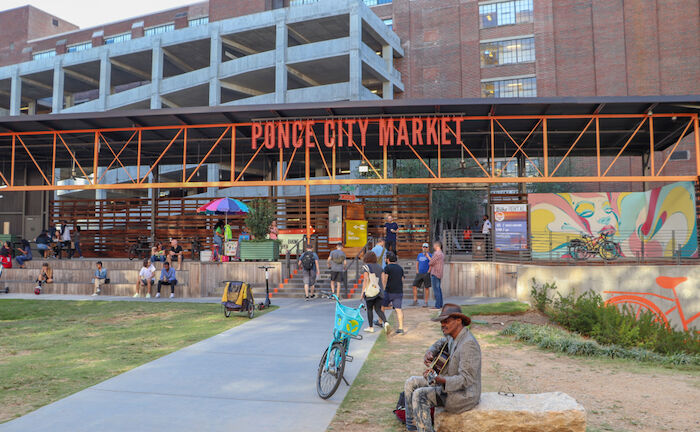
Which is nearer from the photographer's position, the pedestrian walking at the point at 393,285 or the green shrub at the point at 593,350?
the green shrub at the point at 593,350

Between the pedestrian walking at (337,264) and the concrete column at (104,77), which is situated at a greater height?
the concrete column at (104,77)

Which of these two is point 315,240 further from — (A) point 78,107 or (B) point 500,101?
(A) point 78,107

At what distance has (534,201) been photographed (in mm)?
21484

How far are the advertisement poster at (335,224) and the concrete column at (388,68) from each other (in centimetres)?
1726

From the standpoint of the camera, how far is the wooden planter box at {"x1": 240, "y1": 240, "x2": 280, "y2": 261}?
19.1 metres

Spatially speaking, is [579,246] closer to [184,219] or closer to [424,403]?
[424,403]

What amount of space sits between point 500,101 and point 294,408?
50.4ft

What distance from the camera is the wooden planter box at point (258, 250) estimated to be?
19141 millimetres

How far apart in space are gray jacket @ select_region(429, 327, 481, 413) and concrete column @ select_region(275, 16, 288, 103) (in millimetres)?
30449

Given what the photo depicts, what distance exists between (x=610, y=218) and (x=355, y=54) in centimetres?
1904

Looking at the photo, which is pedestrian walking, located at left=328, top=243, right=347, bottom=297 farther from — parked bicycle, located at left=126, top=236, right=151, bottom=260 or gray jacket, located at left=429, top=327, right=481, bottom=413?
parked bicycle, located at left=126, top=236, right=151, bottom=260

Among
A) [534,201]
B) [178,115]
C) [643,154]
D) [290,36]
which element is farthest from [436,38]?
[178,115]

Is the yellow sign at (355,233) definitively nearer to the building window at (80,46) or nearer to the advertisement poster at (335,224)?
the advertisement poster at (335,224)

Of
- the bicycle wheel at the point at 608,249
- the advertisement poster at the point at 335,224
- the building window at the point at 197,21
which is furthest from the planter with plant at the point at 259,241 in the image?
the building window at the point at 197,21
